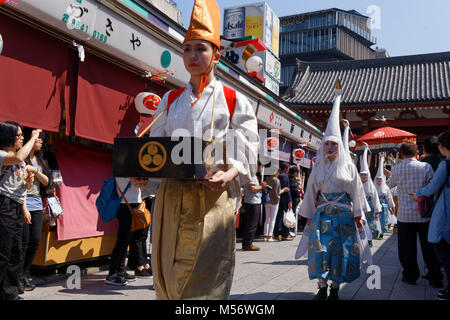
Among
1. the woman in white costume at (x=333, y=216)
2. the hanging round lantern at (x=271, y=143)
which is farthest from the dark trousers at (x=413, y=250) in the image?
the hanging round lantern at (x=271, y=143)

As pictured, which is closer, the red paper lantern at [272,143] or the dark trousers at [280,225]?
the dark trousers at [280,225]

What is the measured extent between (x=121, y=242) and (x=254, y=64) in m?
6.50

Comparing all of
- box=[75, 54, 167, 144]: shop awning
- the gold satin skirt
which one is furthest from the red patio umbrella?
the gold satin skirt

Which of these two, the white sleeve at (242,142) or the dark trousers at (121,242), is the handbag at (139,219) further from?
the white sleeve at (242,142)

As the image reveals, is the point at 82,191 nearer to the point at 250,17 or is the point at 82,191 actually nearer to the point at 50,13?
the point at 50,13

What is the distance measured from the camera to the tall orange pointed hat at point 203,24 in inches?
98.4

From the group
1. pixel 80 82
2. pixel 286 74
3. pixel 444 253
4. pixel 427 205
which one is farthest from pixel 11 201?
pixel 286 74

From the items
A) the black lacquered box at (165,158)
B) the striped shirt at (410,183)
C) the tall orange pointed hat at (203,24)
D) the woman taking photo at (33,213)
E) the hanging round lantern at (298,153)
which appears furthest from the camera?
the hanging round lantern at (298,153)

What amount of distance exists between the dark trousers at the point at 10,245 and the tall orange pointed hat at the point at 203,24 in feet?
8.18

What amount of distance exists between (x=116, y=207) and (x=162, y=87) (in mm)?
2426

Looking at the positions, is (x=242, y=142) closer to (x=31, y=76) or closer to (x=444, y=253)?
(x=31, y=76)

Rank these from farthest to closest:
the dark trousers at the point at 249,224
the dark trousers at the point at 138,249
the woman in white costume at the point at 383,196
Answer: the woman in white costume at the point at 383,196 → the dark trousers at the point at 249,224 → the dark trousers at the point at 138,249

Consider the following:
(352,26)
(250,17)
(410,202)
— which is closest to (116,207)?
(410,202)

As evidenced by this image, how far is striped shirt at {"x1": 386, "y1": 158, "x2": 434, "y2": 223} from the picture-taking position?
19.0ft
